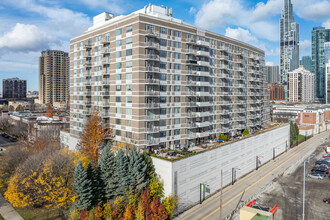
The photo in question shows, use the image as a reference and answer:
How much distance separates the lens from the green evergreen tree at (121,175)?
127 feet

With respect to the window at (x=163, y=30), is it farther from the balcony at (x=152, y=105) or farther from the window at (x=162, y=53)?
the balcony at (x=152, y=105)

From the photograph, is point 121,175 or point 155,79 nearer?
point 121,175

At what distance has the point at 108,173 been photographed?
40688mm

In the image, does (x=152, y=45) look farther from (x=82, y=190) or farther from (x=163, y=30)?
(x=82, y=190)

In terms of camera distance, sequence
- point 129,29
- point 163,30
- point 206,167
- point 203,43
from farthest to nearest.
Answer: point 203,43 → point 163,30 → point 129,29 → point 206,167

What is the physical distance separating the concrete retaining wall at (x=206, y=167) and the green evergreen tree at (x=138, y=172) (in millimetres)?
2504

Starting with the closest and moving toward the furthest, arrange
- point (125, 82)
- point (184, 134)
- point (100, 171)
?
point (100, 171) < point (125, 82) < point (184, 134)

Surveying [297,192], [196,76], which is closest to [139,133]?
[196,76]

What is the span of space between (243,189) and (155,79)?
3011 cm

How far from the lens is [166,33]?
4941 centimetres

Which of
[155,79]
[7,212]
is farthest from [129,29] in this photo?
[7,212]

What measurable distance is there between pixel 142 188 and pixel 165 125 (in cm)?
1499

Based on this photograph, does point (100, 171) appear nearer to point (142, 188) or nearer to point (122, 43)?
point (142, 188)

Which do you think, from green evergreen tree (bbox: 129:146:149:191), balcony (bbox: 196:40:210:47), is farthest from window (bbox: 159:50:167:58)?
green evergreen tree (bbox: 129:146:149:191)
